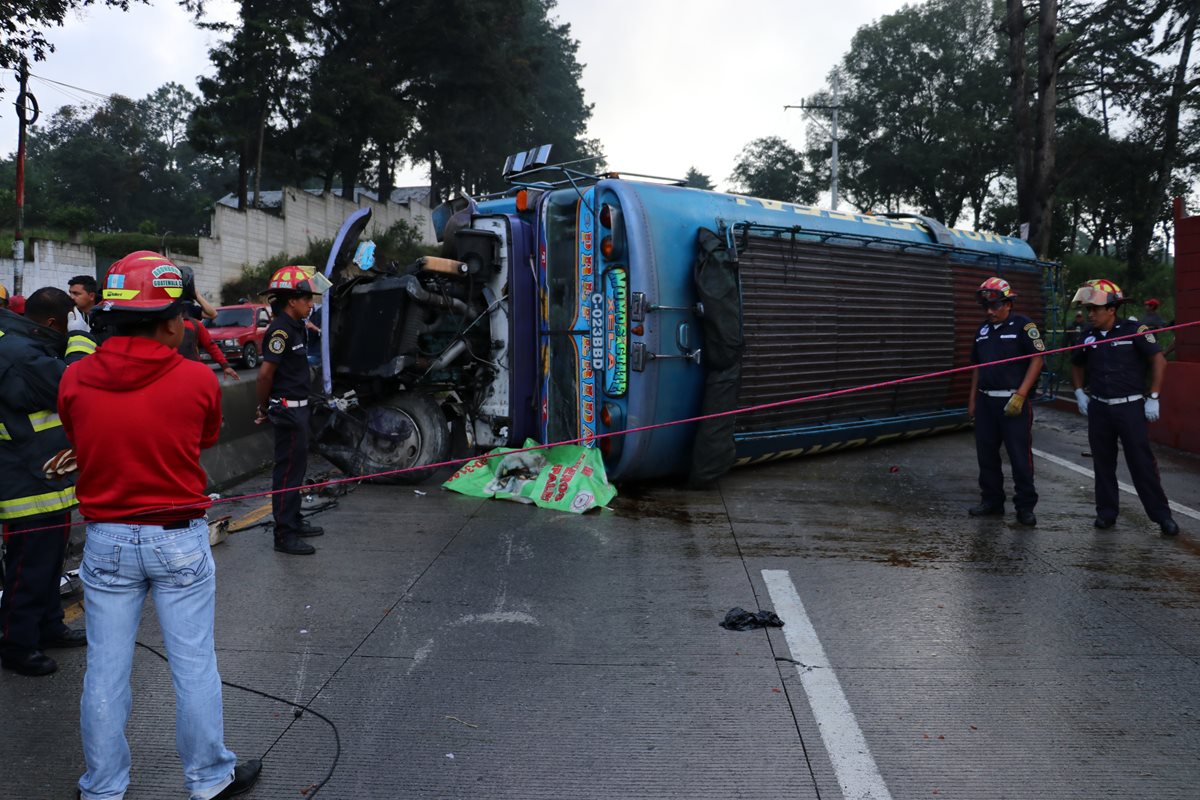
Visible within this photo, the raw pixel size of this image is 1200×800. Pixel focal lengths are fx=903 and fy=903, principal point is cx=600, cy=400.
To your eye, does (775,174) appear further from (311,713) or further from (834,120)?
(311,713)

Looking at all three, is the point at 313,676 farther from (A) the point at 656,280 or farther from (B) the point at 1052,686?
(A) the point at 656,280

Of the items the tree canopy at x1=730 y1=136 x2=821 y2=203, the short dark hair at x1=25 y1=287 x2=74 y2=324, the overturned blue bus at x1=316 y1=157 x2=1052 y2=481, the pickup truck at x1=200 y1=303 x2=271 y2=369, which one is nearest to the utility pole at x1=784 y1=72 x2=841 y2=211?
the tree canopy at x1=730 y1=136 x2=821 y2=203

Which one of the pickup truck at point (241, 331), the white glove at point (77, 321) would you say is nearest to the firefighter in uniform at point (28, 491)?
the white glove at point (77, 321)

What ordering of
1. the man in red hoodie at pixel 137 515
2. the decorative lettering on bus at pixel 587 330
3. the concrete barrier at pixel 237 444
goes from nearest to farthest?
the man in red hoodie at pixel 137 515 → the decorative lettering on bus at pixel 587 330 → the concrete barrier at pixel 237 444

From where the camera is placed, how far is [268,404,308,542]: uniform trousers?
19.5 feet

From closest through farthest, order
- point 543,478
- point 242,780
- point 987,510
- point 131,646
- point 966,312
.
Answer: point 131,646 < point 242,780 < point 987,510 < point 543,478 < point 966,312

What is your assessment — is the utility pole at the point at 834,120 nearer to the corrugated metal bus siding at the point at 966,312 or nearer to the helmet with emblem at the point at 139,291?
the corrugated metal bus siding at the point at 966,312

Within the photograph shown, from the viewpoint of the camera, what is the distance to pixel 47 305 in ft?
14.6

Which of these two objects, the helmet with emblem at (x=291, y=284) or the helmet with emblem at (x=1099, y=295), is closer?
the helmet with emblem at (x=291, y=284)

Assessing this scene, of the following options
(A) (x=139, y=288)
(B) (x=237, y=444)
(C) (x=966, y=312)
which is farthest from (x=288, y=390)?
(C) (x=966, y=312)

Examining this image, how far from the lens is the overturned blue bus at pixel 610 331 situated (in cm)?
709

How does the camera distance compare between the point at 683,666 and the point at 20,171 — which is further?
the point at 20,171

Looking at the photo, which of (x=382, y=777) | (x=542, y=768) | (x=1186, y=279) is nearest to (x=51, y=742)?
(x=382, y=777)

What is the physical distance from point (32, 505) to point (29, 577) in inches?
12.5
